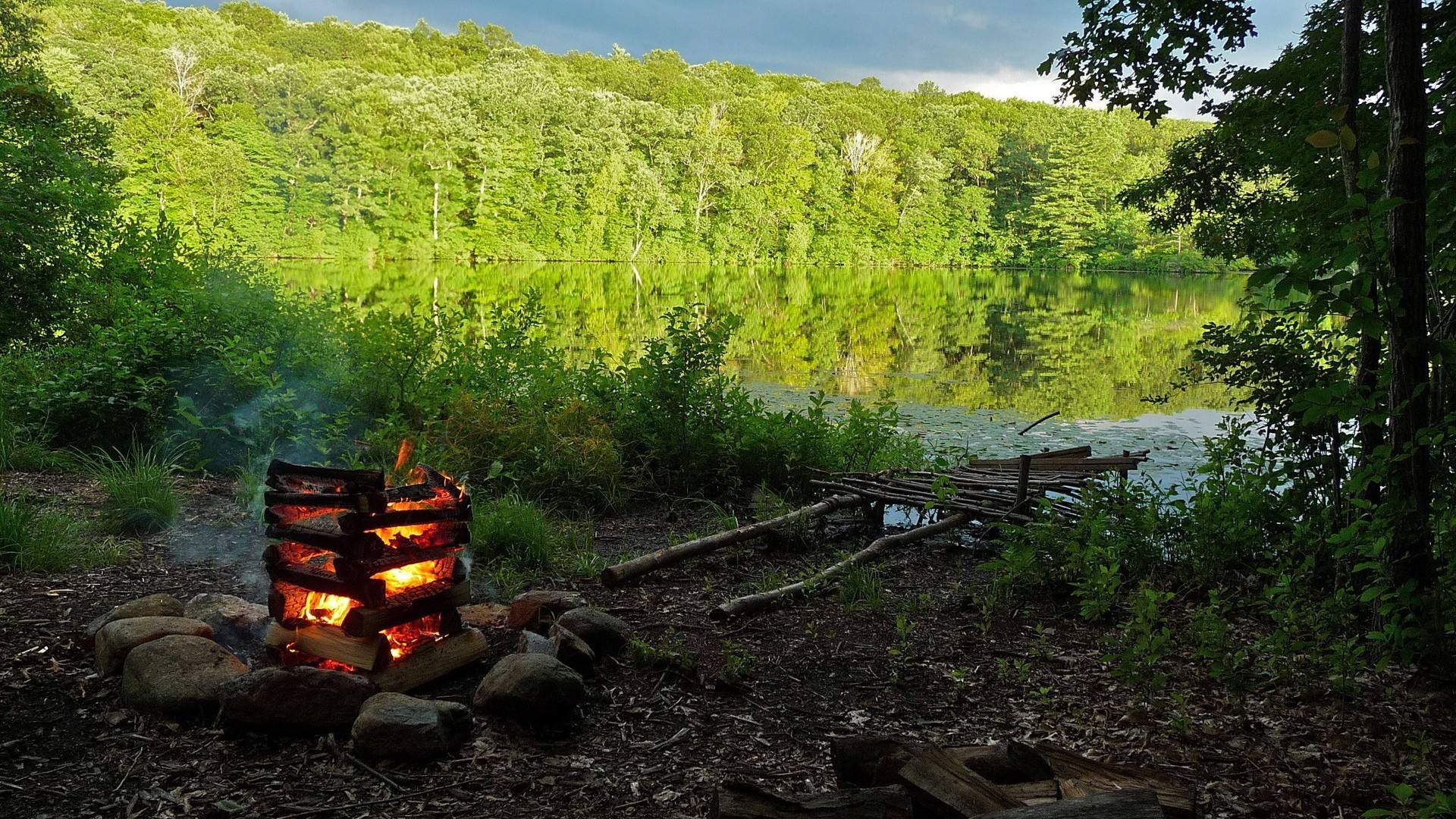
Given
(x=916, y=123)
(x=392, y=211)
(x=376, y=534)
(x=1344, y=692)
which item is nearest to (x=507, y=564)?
(x=376, y=534)

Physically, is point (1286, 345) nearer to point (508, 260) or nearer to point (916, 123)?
point (508, 260)

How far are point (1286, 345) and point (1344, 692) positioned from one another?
2.77 meters

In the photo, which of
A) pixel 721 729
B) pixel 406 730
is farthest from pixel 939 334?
pixel 406 730

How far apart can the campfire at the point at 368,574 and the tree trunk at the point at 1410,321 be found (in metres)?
3.66

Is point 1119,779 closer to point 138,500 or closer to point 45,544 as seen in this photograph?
point 45,544

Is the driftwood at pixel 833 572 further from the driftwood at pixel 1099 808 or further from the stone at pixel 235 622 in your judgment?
the driftwood at pixel 1099 808

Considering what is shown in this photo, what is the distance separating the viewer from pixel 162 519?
221 inches

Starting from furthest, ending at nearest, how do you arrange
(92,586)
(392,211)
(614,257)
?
(614,257) → (392,211) → (92,586)

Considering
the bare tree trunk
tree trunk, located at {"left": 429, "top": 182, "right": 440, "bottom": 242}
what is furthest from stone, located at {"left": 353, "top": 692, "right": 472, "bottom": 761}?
tree trunk, located at {"left": 429, "top": 182, "right": 440, "bottom": 242}

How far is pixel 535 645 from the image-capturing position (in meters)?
3.86

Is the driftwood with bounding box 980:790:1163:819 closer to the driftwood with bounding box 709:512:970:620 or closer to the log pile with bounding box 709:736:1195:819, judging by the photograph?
the log pile with bounding box 709:736:1195:819

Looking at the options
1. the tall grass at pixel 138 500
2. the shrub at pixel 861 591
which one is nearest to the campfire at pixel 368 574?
the shrub at pixel 861 591

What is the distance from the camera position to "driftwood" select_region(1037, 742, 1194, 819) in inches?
96.4

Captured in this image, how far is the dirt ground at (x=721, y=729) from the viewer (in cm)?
287
